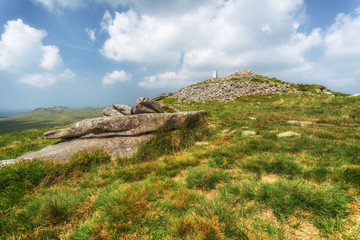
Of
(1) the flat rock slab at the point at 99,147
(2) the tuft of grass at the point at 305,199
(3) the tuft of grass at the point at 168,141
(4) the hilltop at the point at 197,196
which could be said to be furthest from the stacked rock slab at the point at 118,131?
(2) the tuft of grass at the point at 305,199

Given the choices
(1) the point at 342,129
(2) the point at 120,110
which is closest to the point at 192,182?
(2) the point at 120,110

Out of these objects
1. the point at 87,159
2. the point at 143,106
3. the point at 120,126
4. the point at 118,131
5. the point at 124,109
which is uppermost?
the point at 143,106

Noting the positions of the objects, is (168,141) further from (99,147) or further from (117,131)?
(99,147)

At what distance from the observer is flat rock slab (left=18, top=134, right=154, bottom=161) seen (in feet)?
22.7

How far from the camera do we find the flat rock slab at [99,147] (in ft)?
22.7

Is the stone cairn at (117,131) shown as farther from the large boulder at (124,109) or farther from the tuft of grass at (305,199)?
the tuft of grass at (305,199)

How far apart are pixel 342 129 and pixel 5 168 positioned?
15.7m

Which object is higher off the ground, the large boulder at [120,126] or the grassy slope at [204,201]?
the large boulder at [120,126]

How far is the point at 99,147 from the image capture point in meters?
7.47

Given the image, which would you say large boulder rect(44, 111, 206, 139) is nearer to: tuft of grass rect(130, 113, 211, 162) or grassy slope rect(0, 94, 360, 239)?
tuft of grass rect(130, 113, 211, 162)

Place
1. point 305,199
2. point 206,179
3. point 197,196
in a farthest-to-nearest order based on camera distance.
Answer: point 206,179 → point 197,196 → point 305,199

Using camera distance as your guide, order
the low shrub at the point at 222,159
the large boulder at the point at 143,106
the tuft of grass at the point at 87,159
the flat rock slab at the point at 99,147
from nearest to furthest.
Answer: the low shrub at the point at 222,159
the tuft of grass at the point at 87,159
the flat rock slab at the point at 99,147
the large boulder at the point at 143,106

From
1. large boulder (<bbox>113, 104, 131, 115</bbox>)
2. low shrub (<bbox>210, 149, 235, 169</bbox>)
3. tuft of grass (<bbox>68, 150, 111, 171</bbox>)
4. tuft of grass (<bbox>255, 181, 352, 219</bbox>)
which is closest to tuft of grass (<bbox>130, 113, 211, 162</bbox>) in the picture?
tuft of grass (<bbox>68, 150, 111, 171</bbox>)

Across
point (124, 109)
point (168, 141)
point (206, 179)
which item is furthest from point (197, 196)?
point (124, 109)
